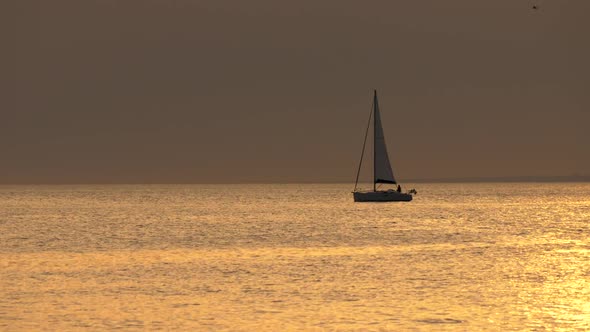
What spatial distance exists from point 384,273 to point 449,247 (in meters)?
22.6

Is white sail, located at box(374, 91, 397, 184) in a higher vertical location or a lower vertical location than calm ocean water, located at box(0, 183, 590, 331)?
higher

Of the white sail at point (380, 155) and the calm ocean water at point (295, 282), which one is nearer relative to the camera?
the calm ocean water at point (295, 282)

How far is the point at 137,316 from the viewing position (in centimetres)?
3675

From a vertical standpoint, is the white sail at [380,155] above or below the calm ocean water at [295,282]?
above

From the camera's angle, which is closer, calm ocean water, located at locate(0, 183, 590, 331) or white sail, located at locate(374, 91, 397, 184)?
calm ocean water, located at locate(0, 183, 590, 331)

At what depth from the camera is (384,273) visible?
171 feet

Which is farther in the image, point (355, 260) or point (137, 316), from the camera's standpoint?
point (355, 260)

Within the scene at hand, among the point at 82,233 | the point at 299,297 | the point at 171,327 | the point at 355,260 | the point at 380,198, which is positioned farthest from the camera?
the point at 380,198

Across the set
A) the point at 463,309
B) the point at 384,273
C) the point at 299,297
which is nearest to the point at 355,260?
the point at 384,273

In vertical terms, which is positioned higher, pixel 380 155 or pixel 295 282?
pixel 380 155

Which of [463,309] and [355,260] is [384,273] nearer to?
[355,260]

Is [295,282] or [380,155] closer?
[295,282]

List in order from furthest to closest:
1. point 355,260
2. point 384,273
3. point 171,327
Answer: point 355,260 → point 384,273 → point 171,327

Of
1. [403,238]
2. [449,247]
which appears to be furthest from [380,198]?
[449,247]
